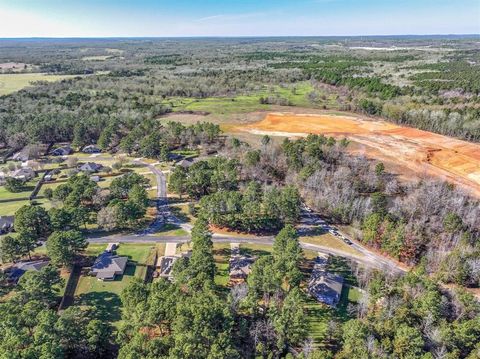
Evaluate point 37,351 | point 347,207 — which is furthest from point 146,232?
point 347,207

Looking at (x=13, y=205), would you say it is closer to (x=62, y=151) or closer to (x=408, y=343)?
(x=62, y=151)

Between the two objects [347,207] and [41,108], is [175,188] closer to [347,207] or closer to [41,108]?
[347,207]

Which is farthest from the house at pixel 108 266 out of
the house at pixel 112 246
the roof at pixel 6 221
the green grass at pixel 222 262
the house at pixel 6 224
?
the roof at pixel 6 221

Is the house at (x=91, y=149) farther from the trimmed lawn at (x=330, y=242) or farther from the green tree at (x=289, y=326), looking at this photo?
the green tree at (x=289, y=326)

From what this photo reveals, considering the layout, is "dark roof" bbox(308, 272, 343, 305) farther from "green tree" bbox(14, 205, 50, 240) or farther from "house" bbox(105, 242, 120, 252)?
"green tree" bbox(14, 205, 50, 240)

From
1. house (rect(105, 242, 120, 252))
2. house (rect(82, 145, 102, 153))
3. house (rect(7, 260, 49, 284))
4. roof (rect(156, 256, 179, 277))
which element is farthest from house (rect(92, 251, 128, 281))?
house (rect(82, 145, 102, 153))
